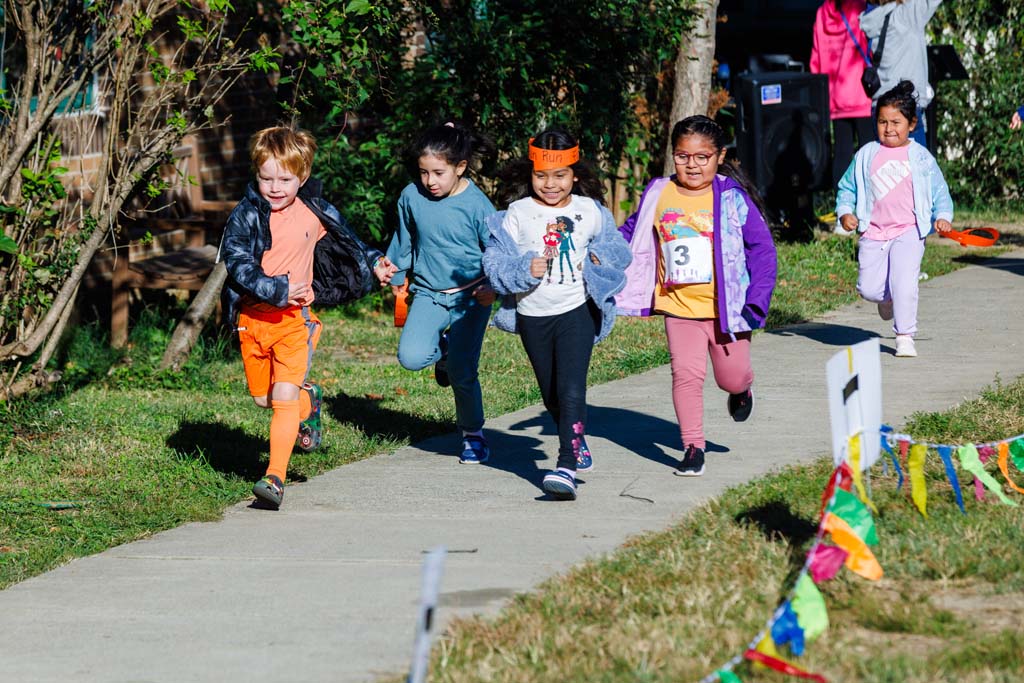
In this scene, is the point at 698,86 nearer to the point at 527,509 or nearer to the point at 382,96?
the point at 382,96

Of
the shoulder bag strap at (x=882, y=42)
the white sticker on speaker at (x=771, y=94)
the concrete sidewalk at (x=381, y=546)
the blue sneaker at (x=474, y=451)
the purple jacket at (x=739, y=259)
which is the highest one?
the shoulder bag strap at (x=882, y=42)

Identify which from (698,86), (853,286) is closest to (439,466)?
(853,286)

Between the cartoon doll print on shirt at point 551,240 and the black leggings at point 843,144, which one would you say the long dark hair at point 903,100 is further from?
the black leggings at point 843,144

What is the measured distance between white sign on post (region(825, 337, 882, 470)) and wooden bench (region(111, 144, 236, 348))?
6.12 metres

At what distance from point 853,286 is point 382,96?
4.06 meters

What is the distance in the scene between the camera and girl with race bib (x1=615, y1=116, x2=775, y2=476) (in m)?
→ 6.38

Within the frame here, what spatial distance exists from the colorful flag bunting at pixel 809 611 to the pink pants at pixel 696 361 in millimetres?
2434

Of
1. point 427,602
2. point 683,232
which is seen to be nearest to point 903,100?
point 683,232

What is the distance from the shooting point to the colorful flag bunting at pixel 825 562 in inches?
170

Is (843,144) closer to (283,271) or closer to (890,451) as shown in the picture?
(283,271)

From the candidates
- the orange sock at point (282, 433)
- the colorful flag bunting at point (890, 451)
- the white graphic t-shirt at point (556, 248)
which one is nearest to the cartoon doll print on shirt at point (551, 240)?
the white graphic t-shirt at point (556, 248)

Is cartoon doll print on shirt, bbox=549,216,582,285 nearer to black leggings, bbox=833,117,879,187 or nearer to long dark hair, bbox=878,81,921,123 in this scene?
long dark hair, bbox=878,81,921,123

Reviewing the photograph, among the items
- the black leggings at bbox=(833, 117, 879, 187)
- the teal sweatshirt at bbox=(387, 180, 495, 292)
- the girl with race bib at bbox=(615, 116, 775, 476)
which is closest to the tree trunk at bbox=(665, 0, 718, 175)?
the black leggings at bbox=(833, 117, 879, 187)

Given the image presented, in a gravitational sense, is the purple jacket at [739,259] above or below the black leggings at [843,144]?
below
